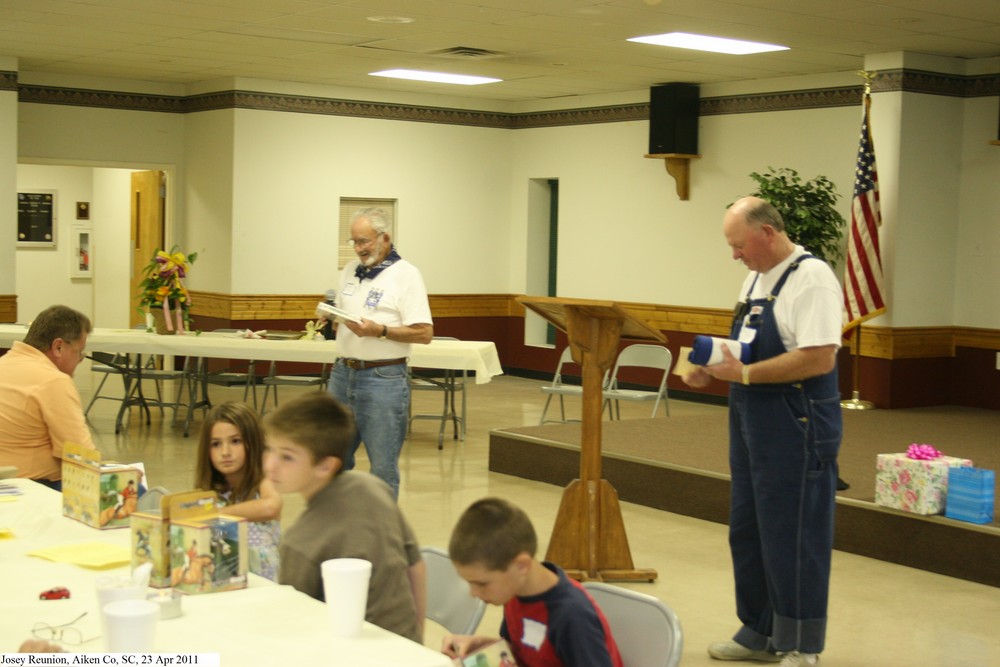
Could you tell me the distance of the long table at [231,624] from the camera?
237 cm

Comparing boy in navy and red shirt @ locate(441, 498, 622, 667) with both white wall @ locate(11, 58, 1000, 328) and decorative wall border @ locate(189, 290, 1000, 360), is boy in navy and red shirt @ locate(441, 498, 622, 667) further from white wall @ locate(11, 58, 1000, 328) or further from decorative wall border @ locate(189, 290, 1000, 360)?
white wall @ locate(11, 58, 1000, 328)

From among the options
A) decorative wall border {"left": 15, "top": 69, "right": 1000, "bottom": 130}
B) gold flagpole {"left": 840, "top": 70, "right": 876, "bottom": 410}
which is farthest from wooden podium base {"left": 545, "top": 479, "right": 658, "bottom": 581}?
decorative wall border {"left": 15, "top": 69, "right": 1000, "bottom": 130}

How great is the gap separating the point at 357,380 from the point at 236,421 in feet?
6.56

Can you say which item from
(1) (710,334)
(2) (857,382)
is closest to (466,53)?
(1) (710,334)

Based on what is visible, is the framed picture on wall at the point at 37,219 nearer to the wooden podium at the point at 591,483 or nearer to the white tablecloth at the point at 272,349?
the white tablecloth at the point at 272,349

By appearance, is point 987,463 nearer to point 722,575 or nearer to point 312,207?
point 722,575

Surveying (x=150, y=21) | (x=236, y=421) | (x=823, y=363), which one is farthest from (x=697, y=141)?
(x=236, y=421)

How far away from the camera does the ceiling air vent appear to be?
10.1m

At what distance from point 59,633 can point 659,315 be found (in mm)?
10197

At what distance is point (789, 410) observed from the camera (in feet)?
13.6

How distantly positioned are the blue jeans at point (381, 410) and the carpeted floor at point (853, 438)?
211 cm

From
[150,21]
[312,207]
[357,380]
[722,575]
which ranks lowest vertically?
[722,575]

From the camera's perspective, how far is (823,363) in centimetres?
406

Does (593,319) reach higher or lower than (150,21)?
lower
